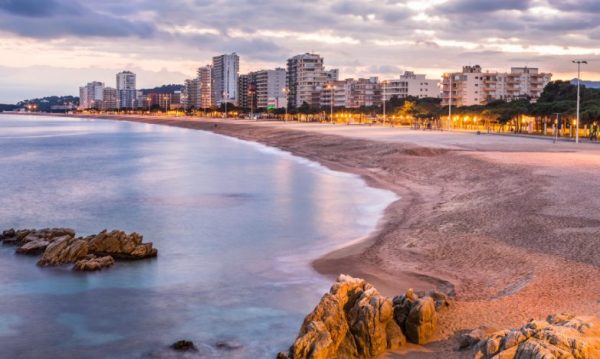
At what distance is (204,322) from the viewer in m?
12.5

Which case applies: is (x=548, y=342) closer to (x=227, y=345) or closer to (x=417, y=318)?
(x=417, y=318)

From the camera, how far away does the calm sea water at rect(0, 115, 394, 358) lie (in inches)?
467

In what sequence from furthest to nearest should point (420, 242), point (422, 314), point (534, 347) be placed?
point (420, 242) → point (422, 314) → point (534, 347)

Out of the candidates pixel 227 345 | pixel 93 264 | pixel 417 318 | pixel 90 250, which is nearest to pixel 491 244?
pixel 417 318

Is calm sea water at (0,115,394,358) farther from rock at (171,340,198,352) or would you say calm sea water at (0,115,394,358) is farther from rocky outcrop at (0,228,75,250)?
rocky outcrop at (0,228,75,250)

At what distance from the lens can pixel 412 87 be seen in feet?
593

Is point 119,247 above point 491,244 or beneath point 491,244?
beneath

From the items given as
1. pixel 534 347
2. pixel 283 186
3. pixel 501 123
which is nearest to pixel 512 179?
pixel 283 186

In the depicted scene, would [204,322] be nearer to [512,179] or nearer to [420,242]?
[420,242]

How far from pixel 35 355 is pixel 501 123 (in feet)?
258

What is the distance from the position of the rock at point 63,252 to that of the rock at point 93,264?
1.61 feet

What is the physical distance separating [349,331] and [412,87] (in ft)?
577

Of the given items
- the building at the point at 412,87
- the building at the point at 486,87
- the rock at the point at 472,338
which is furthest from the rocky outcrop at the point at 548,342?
the building at the point at 412,87

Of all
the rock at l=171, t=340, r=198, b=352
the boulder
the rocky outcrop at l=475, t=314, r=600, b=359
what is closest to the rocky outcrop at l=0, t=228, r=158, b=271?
the rock at l=171, t=340, r=198, b=352
